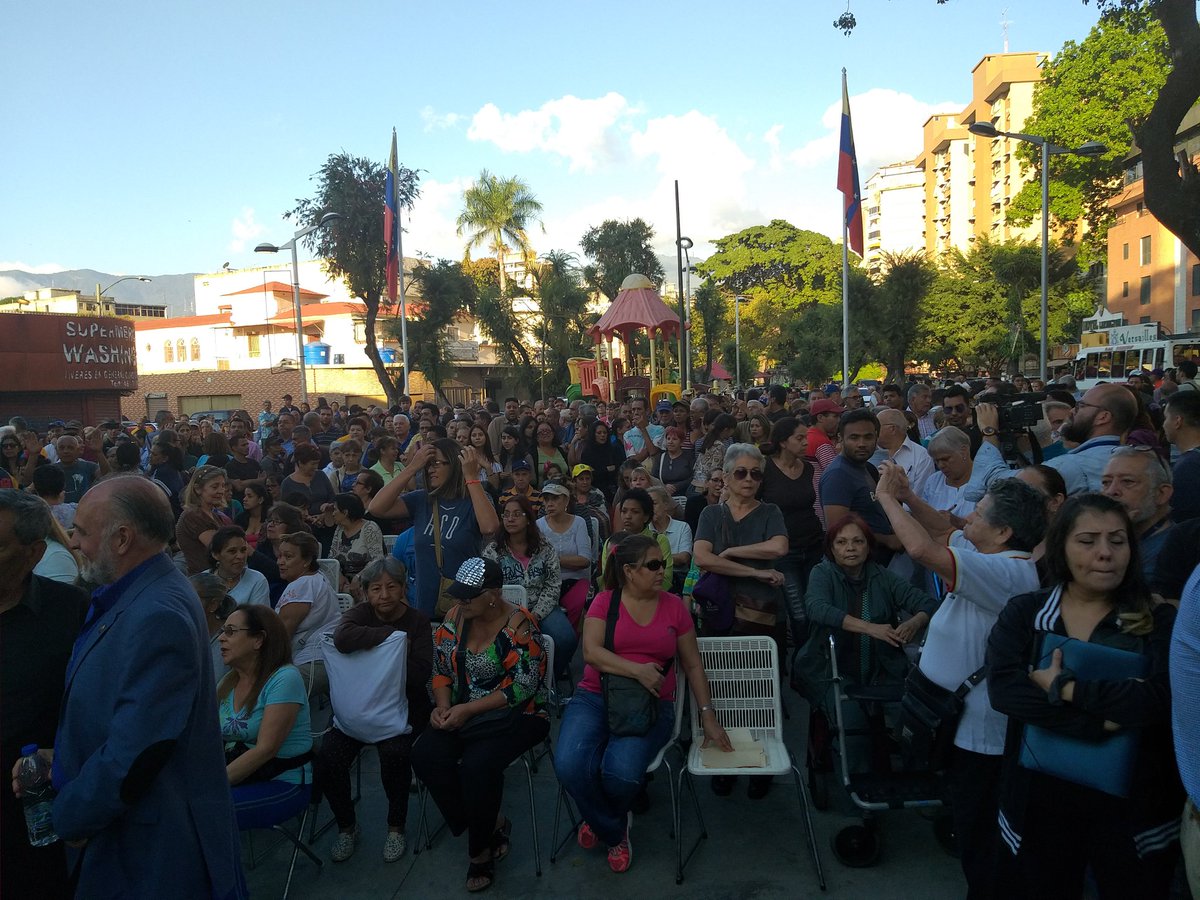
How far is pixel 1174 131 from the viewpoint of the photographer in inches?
341

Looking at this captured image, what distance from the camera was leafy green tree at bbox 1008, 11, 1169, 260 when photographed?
34.4 meters

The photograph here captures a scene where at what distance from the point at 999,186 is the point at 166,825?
6440 cm

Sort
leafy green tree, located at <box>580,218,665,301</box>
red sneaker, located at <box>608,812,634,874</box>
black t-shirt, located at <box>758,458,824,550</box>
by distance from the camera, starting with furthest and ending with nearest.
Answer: leafy green tree, located at <box>580,218,665,301</box>
black t-shirt, located at <box>758,458,824,550</box>
red sneaker, located at <box>608,812,634,874</box>

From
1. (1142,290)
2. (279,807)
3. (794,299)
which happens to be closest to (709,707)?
(279,807)

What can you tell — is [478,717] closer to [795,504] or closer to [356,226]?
[795,504]

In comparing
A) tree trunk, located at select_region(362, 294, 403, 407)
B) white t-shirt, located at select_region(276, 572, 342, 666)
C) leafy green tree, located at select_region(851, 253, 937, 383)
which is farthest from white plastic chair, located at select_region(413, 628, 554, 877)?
leafy green tree, located at select_region(851, 253, 937, 383)

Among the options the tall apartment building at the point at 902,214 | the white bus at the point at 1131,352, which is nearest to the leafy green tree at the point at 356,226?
the white bus at the point at 1131,352

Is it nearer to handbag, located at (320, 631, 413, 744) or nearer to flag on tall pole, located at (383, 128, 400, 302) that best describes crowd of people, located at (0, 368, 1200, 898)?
handbag, located at (320, 631, 413, 744)

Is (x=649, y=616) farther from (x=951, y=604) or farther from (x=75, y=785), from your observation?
(x=75, y=785)

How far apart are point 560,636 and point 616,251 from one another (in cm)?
3766

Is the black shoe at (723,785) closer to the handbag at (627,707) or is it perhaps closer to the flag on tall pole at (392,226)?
the handbag at (627,707)

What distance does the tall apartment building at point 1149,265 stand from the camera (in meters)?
34.0

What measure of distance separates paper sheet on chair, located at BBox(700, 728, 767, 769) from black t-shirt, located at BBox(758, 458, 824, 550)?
169 centimetres

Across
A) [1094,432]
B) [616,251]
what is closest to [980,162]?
[616,251]
